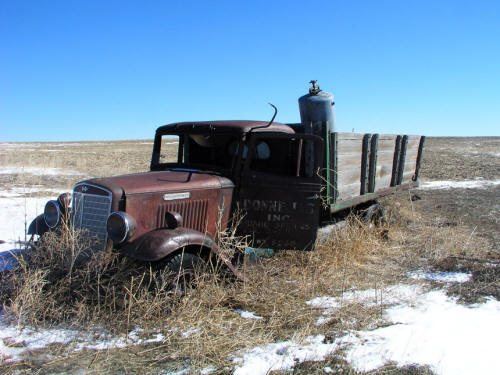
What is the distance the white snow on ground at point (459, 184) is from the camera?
13758mm

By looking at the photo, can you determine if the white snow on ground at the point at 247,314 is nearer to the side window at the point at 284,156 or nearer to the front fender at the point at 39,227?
the side window at the point at 284,156

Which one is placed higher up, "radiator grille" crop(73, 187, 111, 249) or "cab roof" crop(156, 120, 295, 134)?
"cab roof" crop(156, 120, 295, 134)

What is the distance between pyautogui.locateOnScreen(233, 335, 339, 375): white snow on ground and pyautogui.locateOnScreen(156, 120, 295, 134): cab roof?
2.47 m

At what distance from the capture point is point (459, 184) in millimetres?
14555

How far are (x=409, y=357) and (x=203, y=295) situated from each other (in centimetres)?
181

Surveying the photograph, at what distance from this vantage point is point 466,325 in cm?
360

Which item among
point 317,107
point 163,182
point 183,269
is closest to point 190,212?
point 163,182

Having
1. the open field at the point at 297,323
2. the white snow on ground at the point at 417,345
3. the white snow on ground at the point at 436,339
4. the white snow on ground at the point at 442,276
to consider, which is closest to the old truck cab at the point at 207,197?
the open field at the point at 297,323

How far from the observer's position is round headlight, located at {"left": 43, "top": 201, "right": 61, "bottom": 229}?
4.55m

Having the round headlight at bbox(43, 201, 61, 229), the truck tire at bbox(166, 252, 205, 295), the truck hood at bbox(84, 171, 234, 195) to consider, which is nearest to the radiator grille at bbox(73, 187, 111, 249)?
the truck hood at bbox(84, 171, 234, 195)

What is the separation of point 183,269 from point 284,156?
1.98 m

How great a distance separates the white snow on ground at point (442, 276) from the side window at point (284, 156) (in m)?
1.79

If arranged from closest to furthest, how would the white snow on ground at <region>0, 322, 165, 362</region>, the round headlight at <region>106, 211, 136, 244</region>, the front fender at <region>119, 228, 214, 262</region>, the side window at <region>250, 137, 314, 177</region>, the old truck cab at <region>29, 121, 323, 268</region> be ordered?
the white snow on ground at <region>0, 322, 165, 362</region>
the front fender at <region>119, 228, 214, 262</region>
the round headlight at <region>106, 211, 136, 244</region>
the old truck cab at <region>29, 121, 323, 268</region>
the side window at <region>250, 137, 314, 177</region>

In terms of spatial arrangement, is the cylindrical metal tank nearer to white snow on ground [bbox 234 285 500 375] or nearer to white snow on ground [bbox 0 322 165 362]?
white snow on ground [bbox 234 285 500 375]
